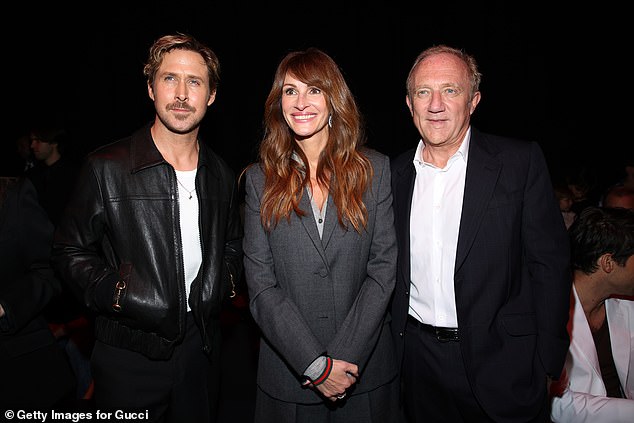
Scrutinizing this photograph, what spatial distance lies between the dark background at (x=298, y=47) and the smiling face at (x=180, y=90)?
2485 mm

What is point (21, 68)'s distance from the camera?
5719 mm

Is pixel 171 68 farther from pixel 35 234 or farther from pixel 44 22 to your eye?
pixel 44 22

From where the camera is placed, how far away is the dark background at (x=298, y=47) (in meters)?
4.98

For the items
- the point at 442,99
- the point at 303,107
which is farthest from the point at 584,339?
the point at 303,107

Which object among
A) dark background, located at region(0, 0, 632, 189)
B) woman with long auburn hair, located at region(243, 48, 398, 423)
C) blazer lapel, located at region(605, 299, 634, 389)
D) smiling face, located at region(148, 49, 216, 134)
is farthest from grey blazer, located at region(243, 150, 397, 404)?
dark background, located at region(0, 0, 632, 189)

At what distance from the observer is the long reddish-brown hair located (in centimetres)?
200

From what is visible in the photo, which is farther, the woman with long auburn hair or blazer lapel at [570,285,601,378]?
blazer lapel at [570,285,601,378]

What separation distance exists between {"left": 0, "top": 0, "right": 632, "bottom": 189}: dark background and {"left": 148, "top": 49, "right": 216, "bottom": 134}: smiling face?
248 centimetres

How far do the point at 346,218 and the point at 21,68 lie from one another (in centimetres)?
566

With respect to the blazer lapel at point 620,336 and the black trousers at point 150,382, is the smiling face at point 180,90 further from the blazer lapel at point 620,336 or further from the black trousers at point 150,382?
the blazer lapel at point 620,336

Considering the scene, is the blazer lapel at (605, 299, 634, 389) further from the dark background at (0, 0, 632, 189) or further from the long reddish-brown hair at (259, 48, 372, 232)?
the dark background at (0, 0, 632, 189)

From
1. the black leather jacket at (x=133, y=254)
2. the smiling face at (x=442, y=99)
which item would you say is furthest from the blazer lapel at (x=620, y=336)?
the black leather jacket at (x=133, y=254)

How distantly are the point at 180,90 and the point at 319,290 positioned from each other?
113 centimetres

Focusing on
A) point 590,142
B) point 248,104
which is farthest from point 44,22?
point 590,142
